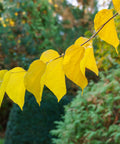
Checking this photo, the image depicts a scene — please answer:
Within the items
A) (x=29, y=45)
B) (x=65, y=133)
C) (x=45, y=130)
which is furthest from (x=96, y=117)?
(x=29, y=45)

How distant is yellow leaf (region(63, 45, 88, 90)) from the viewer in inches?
19.4

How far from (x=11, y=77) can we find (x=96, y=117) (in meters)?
1.81

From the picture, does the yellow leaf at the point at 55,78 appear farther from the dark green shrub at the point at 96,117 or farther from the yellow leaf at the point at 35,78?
the dark green shrub at the point at 96,117

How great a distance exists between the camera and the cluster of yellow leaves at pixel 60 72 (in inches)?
19.5

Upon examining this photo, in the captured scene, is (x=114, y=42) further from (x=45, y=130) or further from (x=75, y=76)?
(x=45, y=130)

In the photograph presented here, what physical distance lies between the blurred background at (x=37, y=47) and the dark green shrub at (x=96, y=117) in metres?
0.05

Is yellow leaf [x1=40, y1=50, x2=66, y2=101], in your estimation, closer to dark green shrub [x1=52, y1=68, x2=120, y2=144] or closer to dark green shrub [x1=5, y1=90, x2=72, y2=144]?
dark green shrub [x1=52, y1=68, x2=120, y2=144]

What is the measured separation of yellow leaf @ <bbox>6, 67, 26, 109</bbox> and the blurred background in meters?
1.02

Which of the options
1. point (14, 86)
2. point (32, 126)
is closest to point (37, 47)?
point (32, 126)

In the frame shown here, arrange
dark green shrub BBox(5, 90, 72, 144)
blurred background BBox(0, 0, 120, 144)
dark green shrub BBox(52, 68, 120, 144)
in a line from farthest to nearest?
dark green shrub BBox(5, 90, 72, 144) < blurred background BBox(0, 0, 120, 144) < dark green shrub BBox(52, 68, 120, 144)

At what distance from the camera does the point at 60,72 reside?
54cm

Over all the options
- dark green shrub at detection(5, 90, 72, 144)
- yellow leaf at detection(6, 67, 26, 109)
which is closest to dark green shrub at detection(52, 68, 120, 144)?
dark green shrub at detection(5, 90, 72, 144)

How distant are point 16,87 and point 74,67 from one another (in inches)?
6.6

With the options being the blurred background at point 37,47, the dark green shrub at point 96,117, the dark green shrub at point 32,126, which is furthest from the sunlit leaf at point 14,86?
the dark green shrub at point 32,126
